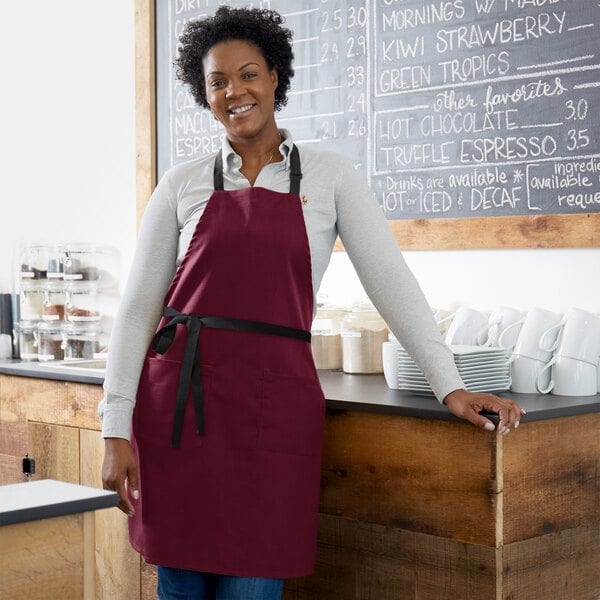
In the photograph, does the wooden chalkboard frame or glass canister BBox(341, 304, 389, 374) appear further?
glass canister BBox(341, 304, 389, 374)

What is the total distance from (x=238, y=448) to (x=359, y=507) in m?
0.36

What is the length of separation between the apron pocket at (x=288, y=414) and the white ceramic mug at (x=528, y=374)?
0.53 m

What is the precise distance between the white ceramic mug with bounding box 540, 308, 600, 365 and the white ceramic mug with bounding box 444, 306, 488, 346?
241 mm

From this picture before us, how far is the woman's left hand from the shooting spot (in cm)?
195

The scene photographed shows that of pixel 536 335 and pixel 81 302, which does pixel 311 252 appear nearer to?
pixel 536 335

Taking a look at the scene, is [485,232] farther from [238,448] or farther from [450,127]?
[238,448]

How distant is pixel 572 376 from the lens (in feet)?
7.57

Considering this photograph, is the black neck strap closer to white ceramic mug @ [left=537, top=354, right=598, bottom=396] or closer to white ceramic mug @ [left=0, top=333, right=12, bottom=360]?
white ceramic mug @ [left=537, top=354, right=598, bottom=396]

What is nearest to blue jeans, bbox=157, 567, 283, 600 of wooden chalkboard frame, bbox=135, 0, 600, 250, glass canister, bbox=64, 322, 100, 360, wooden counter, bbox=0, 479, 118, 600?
wooden counter, bbox=0, 479, 118, 600

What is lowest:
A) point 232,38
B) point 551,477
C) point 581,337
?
point 551,477

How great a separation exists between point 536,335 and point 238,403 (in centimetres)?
76

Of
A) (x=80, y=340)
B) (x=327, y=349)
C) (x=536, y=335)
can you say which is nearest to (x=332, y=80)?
(x=327, y=349)

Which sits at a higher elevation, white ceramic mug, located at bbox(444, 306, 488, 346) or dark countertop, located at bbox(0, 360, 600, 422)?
white ceramic mug, located at bbox(444, 306, 488, 346)

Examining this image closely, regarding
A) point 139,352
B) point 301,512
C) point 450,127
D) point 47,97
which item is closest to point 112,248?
point 47,97
